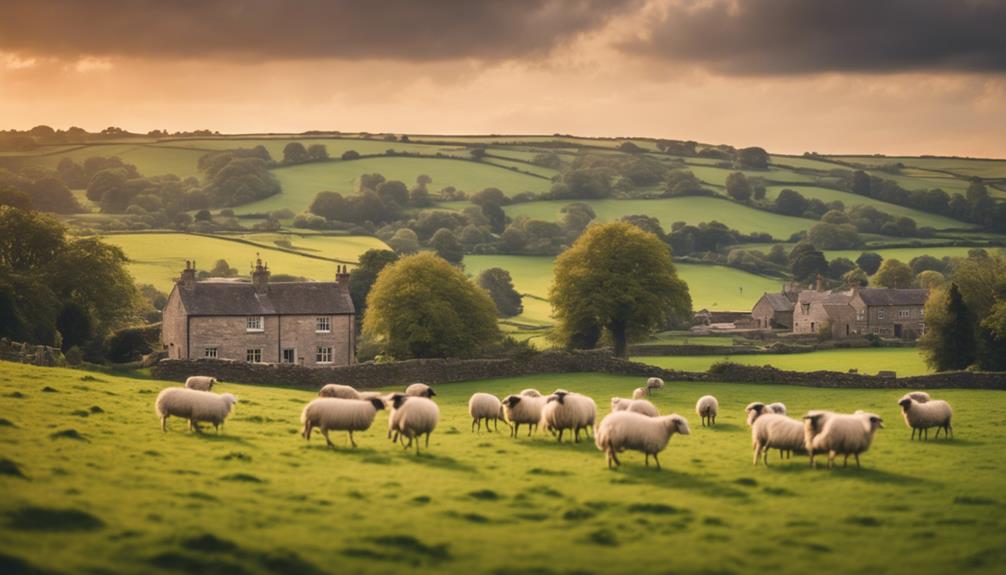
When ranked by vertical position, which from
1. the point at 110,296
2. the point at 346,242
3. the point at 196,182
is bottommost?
the point at 110,296

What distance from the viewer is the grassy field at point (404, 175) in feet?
499

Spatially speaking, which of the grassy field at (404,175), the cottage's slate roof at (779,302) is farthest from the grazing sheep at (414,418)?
the grassy field at (404,175)

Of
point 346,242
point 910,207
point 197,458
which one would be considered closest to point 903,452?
point 197,458

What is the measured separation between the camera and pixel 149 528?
1594cm

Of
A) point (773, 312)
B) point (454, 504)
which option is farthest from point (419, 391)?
point (773, 312)

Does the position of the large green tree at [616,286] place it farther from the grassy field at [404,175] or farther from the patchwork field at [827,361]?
the grassy field at [404,175]

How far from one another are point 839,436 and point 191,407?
1491cm

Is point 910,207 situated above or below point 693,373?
above

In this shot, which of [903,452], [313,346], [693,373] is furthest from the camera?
[313,346]

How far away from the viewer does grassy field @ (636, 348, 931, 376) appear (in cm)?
6600

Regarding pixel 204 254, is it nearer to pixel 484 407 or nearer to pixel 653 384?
pixel 653 384

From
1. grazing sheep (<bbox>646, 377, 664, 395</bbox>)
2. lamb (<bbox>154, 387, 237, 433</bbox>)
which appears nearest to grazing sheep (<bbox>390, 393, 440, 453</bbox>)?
lamb (<bbox>154, 387, 237, 433</bbox>)

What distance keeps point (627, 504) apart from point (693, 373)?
1337 inches

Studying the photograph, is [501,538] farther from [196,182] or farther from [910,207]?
[910,207]
